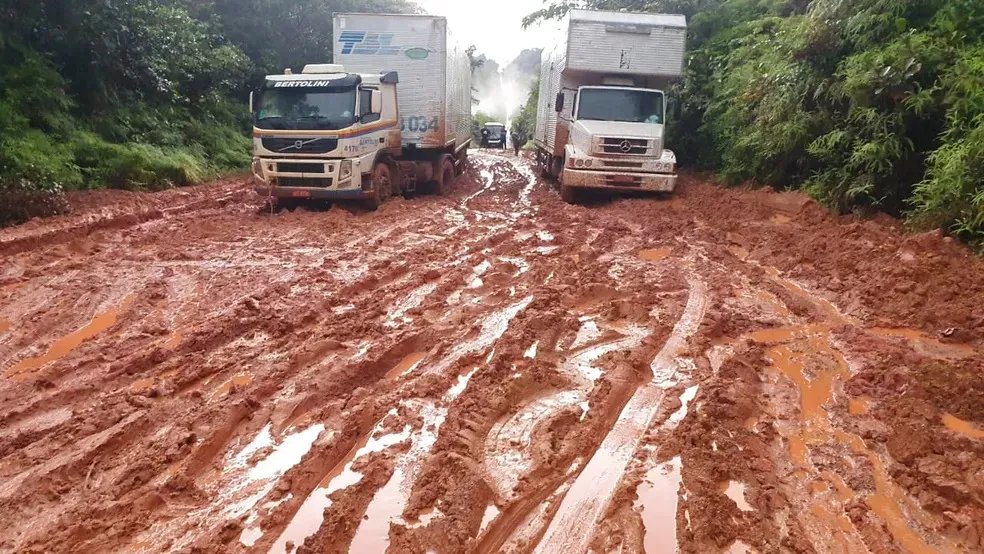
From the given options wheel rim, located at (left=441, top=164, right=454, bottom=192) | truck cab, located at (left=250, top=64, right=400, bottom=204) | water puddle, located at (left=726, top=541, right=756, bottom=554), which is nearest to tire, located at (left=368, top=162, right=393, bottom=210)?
truck cab, located at (left=250, top=64, right=400, bottom=204)

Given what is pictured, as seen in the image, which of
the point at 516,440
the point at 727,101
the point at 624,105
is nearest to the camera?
the point at 516,440

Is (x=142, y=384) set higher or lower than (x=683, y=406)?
lower

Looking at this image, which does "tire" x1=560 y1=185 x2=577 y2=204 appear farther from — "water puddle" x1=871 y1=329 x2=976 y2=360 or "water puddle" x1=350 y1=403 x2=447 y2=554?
"water puddle" x1=350 y1=403 x2=447 y2=554

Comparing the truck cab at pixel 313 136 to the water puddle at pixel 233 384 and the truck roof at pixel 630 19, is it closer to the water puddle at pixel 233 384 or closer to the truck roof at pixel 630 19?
the truck roof at pixel 630 19

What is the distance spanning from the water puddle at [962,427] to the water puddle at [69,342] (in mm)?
6280

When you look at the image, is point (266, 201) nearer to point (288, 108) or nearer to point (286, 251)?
point (288, 108)

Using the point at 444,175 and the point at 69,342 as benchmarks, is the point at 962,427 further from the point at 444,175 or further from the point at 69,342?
the point at 444,175

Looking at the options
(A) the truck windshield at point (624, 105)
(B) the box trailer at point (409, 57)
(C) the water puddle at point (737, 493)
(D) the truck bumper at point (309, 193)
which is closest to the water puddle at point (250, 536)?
(C) the water puddle at point (737, 493)

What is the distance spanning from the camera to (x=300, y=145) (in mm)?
11203

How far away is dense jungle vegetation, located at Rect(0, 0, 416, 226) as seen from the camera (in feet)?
37.0

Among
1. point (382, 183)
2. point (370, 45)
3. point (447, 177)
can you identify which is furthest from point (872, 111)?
point (447, 177)

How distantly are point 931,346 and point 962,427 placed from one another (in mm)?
1474

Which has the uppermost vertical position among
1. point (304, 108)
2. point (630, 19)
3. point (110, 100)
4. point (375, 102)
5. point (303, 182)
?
point (630, 19)

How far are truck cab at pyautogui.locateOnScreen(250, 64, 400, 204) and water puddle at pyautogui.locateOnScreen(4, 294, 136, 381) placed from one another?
528 cm
